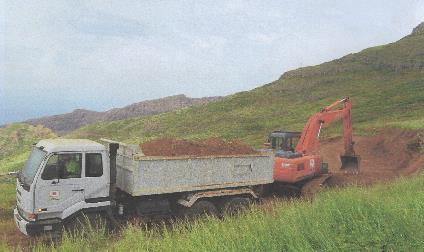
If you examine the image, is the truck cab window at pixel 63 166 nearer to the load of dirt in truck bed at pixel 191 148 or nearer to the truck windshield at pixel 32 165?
the truck windshield at pixel 32 165

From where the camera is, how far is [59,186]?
32.9 ft

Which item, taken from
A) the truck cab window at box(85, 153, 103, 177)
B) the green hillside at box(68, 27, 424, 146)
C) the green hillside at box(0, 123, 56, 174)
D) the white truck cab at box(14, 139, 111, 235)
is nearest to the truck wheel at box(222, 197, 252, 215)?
the white truck cab at box(14, 139, 111, 235)

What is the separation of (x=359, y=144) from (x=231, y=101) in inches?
1295

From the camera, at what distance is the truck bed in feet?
34.8

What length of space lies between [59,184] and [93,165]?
0.94m

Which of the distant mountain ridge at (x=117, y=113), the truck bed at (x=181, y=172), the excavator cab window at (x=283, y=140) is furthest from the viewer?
the distant mountain ridge at (x=117, y=113)

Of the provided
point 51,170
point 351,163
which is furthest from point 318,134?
point 51,170

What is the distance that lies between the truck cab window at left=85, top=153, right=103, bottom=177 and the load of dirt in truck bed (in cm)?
123

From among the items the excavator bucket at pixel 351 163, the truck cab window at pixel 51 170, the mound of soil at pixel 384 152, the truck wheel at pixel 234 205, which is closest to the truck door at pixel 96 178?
the truck cab window at pixel 51 170

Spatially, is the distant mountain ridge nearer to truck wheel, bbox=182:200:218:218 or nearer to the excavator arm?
the excavator arm

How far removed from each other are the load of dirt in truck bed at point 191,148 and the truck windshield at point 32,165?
2.59 metres

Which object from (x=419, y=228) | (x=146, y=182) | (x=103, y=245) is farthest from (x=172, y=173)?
(x=419, y=228)

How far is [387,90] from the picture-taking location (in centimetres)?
5234

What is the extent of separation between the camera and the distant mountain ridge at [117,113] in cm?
10244
